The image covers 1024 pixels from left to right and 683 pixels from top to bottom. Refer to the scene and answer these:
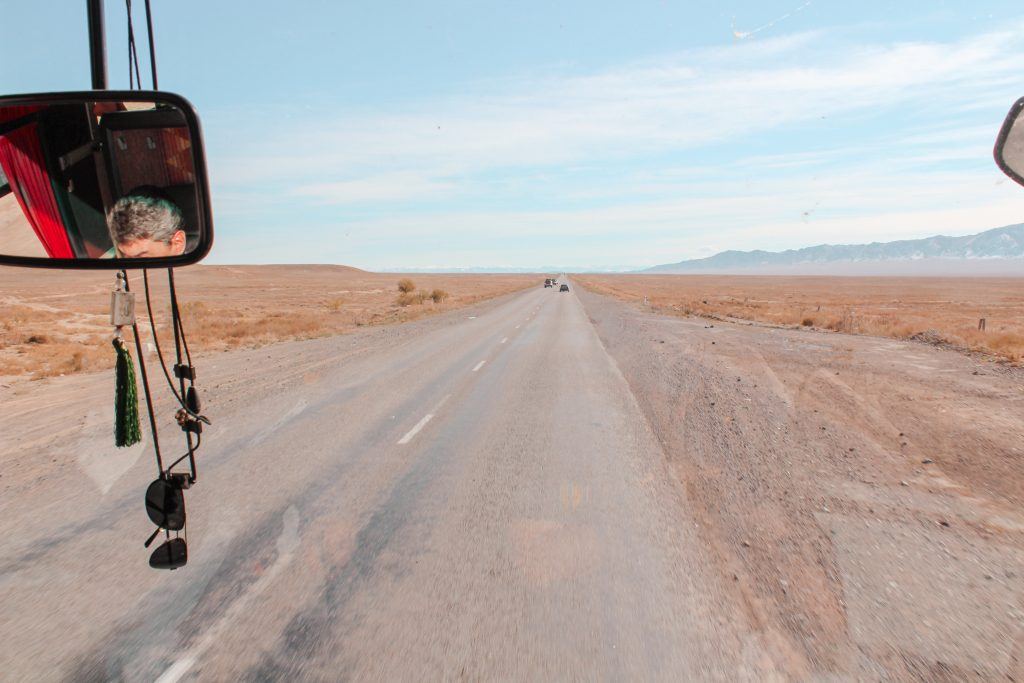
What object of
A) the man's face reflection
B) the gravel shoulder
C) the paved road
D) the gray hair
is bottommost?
the gravel shoulder

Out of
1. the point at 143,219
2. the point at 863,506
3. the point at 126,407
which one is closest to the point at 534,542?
the point at 126,407

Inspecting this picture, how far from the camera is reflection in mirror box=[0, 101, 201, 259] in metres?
1.98

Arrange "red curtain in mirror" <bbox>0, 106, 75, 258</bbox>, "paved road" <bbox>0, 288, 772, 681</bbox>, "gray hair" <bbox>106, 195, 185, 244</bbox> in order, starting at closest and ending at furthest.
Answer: "red curtain in mirror" <bbox>0, 106, 75, 258</bbox> < "gray hair" <bbox>106, 195, 185, 244</bbox> < "paved road" <bbox>0, 288, 772, 681</bbox>

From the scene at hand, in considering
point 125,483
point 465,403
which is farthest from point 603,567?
point 465,403

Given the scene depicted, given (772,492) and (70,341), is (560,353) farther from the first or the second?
(70,341)

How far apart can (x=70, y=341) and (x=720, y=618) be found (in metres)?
27.7

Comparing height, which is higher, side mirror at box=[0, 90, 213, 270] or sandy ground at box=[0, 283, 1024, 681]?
side mirror at box=[0, 90, 213, 270]

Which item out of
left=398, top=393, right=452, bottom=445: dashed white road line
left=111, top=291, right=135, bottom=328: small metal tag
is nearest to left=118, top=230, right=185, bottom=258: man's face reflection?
left=111, top=291, right=135, bottom=328: small metal tag

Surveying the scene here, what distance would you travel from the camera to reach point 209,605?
378 cm

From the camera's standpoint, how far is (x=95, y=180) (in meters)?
2.02

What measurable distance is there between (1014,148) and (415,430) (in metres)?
7.45

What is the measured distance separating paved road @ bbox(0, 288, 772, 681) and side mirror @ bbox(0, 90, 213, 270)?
2.22 m

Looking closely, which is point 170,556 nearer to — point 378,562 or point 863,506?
point 378,562

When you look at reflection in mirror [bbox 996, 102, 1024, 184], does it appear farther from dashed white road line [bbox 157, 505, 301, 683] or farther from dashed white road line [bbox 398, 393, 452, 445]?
dashed white road line [bbox 398, 393, 452, 445]
